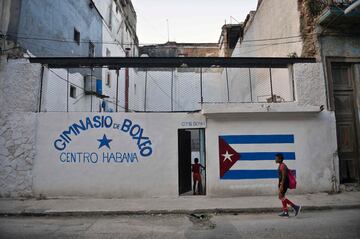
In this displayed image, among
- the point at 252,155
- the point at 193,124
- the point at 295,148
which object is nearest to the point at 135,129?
the point at 193,124

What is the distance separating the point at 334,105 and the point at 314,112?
1.22 m

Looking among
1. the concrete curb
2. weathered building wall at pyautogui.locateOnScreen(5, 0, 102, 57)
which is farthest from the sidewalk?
weathered building wall at pyautogui.locateOnScreen(5, 0, 102, 57)

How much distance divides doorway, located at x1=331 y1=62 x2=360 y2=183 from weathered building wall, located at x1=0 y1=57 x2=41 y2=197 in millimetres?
11154

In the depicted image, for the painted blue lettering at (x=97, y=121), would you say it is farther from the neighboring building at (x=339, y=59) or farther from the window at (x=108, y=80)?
the window at (x=108, y=80)

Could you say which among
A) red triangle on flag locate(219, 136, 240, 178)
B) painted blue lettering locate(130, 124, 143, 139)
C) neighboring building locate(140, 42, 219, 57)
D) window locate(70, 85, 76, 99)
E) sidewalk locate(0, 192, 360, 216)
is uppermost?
neighboring building locate(140, 42, 219, 57)

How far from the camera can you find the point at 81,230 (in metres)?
6.00

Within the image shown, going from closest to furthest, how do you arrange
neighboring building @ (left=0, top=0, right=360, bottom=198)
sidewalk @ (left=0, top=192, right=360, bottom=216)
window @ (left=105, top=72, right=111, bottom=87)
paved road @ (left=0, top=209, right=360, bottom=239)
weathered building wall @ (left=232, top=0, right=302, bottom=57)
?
1. paved road @ (left=0, top=209, right=360, bottom=239)
2. sidewalk @ (left=0, top=192, right=360, bottom=216)
3. neighboring building @ (left=0, top=0, right=360, bottom=198)
4. weathered building wall @ (left=232, top=0, right=302, bottom=57)
5. window @ (left=105, top=72, right=111, bottom=87)

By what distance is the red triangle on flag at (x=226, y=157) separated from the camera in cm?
952

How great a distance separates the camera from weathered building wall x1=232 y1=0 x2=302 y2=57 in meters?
10.9

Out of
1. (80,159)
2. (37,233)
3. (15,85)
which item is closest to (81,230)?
(37,233)

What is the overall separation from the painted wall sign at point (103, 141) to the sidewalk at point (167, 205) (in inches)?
55.1

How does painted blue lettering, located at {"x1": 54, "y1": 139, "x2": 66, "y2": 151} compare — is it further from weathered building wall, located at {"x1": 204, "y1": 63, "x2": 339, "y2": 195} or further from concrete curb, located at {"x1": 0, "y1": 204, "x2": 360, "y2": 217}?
weathered building wall, located at {"x1": 204, "y1": 63, "x2": 339, "y2": 195}

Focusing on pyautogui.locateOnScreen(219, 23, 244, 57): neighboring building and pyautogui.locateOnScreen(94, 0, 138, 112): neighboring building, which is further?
pyautogui.locateOnScreen(219, 23, 244, 57): neighboring building

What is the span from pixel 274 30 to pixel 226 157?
23.0 feet
